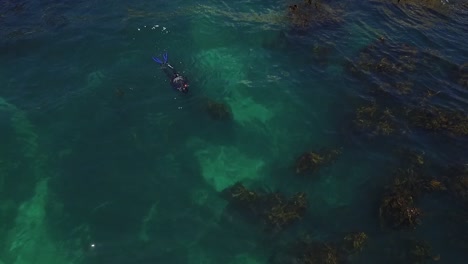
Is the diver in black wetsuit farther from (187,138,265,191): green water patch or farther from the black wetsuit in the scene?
(187,138,265,191): green water patch

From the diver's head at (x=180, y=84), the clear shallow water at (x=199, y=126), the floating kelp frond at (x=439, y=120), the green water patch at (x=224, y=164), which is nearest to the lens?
the clear shallow water at (x=199, y=126)

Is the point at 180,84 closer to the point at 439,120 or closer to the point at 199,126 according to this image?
the point at 199,126

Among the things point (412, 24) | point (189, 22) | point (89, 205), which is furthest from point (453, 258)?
point (189, 22)

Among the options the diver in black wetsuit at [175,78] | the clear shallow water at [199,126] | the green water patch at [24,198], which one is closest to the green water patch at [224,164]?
the clear shallow water at [199,126]

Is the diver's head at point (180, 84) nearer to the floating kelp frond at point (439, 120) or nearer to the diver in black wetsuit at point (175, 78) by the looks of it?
the diver in black wetsuit at point (175, 78)

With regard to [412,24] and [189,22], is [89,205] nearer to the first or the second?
[189,22]

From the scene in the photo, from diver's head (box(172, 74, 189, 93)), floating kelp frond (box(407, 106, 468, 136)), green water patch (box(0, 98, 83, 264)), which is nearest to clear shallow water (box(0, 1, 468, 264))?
green water patch (box(0, 98, 83, 264))

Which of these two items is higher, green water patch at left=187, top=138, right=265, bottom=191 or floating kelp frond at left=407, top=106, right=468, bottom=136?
floating kelp frond at left=407, top=106, right=468, bottom=136
